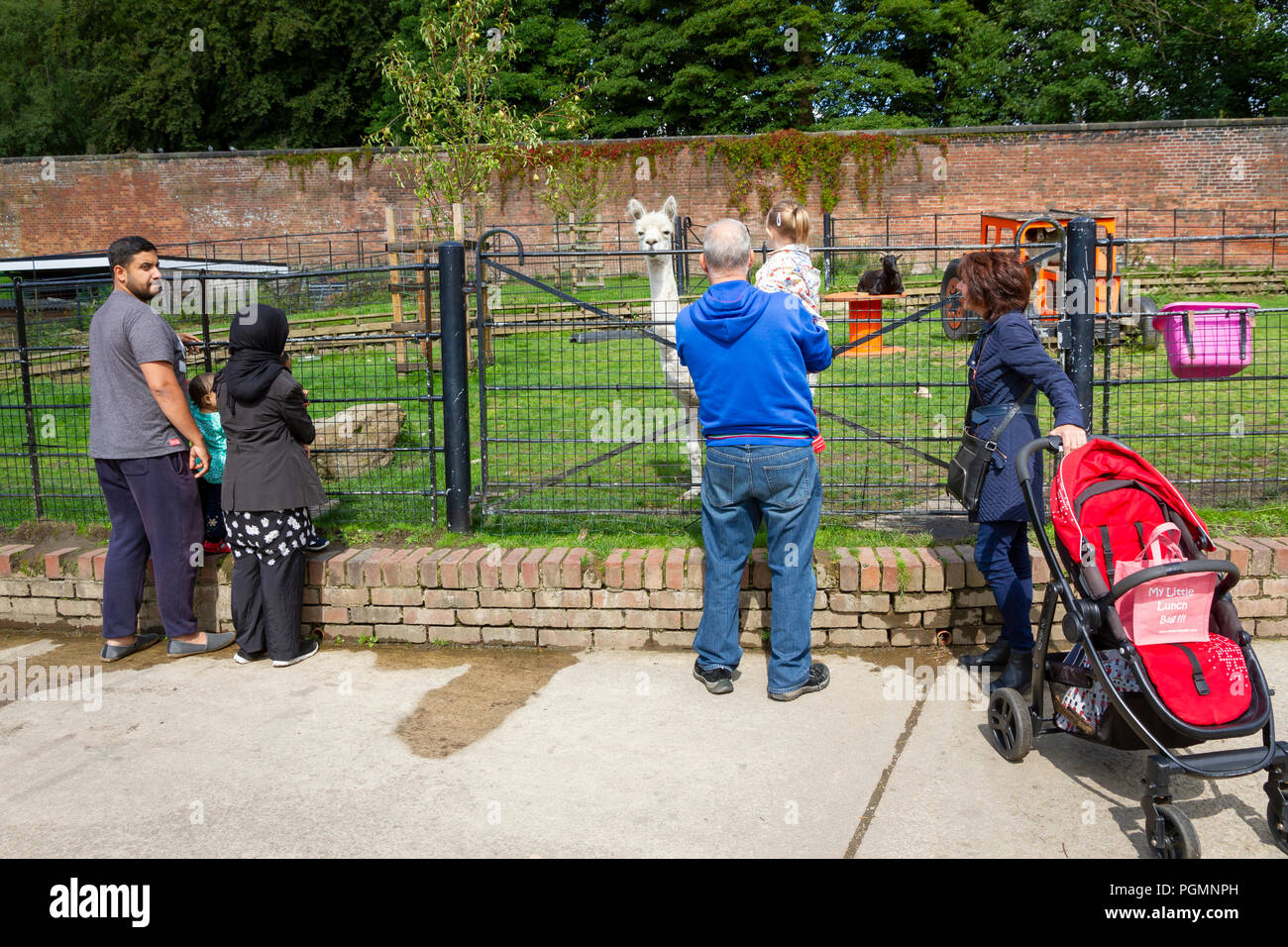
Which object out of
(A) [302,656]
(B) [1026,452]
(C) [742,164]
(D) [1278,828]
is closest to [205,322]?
(A) [302,656]

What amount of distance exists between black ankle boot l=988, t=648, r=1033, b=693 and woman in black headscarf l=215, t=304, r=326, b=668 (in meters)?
3.23

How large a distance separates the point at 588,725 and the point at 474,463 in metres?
3.56

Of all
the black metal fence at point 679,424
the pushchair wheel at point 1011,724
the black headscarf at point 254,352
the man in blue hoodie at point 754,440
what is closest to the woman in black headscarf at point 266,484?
the black headscarf at point 254,352

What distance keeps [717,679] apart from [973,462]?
1416mm

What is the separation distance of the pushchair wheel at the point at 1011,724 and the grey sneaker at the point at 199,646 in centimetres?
366

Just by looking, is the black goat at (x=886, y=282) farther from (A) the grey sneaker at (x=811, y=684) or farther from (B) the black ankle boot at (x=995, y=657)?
(A) the grey sneaker at (x=811, y=684)

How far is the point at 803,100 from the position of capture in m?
36.2

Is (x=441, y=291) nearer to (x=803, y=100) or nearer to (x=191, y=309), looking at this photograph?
(x=191, y=309)

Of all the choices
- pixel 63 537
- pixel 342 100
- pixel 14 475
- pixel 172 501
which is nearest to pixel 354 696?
pixel 172 501

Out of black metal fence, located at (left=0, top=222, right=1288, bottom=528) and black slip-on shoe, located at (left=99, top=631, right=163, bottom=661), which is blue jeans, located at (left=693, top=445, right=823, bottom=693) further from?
black slip-on shoe, located at (left=99, top=631, right=163, bottom=661)

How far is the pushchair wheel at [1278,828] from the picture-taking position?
3.08 m

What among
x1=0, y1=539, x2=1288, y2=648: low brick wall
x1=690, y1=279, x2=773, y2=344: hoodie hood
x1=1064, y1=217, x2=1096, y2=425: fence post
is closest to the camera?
x1=690, y1=279, x2=773, y2=344: hoodie hood

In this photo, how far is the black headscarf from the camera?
4.67 m

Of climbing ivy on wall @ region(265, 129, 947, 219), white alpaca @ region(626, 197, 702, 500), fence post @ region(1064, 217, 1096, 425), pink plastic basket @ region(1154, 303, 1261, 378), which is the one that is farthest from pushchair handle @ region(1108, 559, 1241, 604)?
climbing ivy on wall @ region(265, 129, 947, 219)
